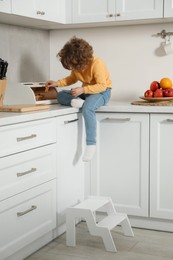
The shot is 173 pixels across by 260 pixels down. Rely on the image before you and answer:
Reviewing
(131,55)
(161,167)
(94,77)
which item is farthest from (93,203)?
(131,55)

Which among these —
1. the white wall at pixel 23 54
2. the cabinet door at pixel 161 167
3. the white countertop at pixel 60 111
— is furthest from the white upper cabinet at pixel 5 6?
the cabinet door at pixel 161 167

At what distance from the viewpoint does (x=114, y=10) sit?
3.51m

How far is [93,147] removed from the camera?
3232 millimetres

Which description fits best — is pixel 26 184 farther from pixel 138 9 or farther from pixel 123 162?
pixel 138 9

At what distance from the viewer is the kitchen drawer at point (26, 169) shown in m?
2.54

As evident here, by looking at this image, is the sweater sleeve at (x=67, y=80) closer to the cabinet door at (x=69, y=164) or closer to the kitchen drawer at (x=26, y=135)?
the cabinet door at (x=69, y=164)

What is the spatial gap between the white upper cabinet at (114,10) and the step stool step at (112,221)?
53.1 inches

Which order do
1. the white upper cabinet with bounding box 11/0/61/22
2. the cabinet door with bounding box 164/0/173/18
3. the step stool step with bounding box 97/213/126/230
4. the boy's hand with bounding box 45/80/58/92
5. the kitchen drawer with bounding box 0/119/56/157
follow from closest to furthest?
the kitchen drawer with bounding box 0/119/56/157, the step stool step with bounding box 97/213/126/230, the white upper cabinet with bounding box 11/0/61/22, the cabinet door with bounding box 164/0/173/18, the boy's hand with bounding box 45/80/58/92

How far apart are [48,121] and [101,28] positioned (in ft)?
4.09

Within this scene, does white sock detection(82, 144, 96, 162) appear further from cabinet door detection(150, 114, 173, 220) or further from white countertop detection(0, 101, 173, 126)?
cabinet door detection(150, 114, 173, 220)

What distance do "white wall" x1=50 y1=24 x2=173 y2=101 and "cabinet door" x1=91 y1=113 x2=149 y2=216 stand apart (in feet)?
1.91

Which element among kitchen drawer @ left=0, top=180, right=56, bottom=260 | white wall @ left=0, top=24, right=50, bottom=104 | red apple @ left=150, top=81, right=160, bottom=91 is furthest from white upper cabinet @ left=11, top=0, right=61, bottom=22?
kitchen drawer @ left=0, top=180, right=56, bottom=260

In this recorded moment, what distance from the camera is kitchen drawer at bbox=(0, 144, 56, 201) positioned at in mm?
2539

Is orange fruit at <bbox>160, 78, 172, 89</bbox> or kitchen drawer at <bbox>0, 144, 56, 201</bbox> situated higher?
orange fruit at <bbox>160, 78, 172, 89</bbox>
